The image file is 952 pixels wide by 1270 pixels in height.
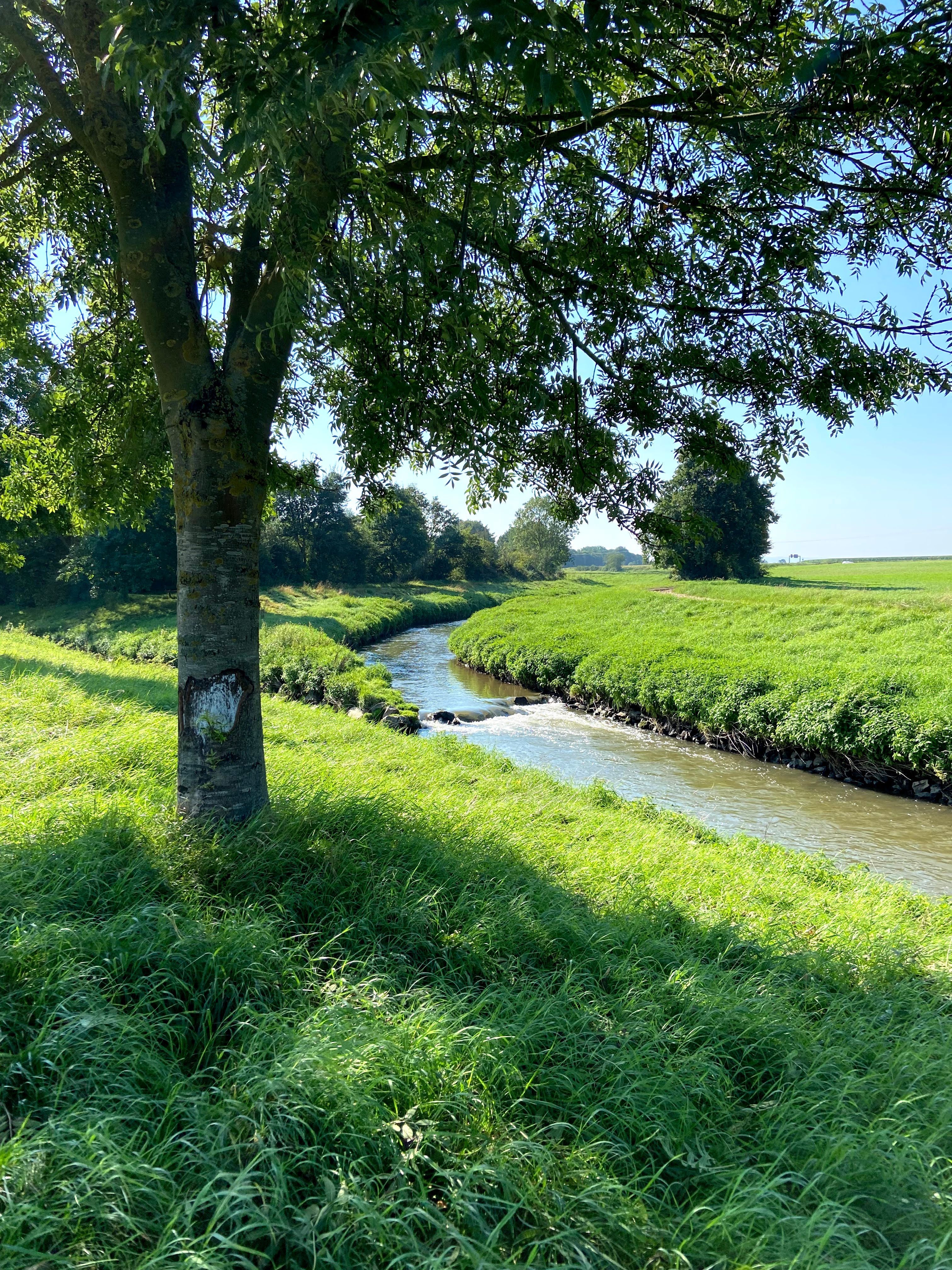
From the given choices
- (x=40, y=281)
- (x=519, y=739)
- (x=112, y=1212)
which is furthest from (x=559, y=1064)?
(x=519, y=739)

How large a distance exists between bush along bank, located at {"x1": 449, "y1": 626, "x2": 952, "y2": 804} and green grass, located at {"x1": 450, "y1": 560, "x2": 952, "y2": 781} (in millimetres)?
32

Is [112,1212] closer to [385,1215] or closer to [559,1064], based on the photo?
[385,1215]

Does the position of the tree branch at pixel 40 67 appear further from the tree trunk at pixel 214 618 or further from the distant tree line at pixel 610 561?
the distant tree line at pixel 610 561

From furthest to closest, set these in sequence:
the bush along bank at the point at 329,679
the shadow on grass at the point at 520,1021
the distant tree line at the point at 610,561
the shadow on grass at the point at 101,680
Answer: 1. the distant tree line at the point at 610,561
2. the bush along bank at the point at 329,679
3. the shadow on grass at the point at 101,680
4. the shadow on grass at the point at 520,1021

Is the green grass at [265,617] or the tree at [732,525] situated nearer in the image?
the green grass at [265,617]

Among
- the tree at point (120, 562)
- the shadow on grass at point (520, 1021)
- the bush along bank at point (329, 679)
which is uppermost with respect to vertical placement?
the tree at point (120, 562)

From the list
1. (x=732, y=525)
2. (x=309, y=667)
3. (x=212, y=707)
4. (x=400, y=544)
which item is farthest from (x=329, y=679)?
(x=400, y=544)

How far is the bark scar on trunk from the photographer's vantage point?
471cm

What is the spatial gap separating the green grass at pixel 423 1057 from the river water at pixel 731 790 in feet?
14.5

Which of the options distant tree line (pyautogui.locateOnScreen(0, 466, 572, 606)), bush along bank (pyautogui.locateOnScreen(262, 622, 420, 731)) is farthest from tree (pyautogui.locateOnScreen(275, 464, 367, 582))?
bush along bank (pyautogui.locateOnScreen(262, 622, 420, 731))

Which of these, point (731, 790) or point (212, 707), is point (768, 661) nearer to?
point (731, 790)

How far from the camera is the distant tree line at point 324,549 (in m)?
30.7

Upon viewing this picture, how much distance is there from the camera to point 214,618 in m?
4.69

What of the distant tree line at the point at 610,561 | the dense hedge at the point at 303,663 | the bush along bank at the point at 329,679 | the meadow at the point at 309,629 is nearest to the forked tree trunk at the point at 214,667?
the meadow at the point at 309,629
